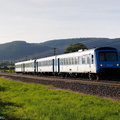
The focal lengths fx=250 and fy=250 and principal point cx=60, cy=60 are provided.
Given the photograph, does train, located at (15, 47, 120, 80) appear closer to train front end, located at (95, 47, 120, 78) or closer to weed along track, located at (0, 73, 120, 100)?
train front end, located at (95, 47, 120, 78)

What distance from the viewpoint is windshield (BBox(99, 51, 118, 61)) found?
23.3m

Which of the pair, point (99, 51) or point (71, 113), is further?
point (99, 51)

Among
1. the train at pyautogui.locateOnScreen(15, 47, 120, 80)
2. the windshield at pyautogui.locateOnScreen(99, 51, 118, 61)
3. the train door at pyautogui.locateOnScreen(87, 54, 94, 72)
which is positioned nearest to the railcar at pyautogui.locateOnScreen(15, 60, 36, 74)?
the train at pyautogui.locateOnScreen(15, 47, 120, 80)

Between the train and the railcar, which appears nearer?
the train

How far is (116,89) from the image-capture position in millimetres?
14500

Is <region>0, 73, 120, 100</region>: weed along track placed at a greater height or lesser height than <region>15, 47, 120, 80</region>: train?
lesser

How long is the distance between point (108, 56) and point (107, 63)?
0.80 metres

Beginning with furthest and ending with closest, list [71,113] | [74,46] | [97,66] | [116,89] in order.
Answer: [74,46] < [97,66] < [116,89] < [71,113]

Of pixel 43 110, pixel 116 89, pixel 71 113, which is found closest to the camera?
pixel 71 113

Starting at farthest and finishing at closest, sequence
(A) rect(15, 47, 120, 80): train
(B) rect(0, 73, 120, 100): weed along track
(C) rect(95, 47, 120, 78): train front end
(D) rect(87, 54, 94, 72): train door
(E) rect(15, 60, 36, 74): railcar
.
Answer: (E) rect(15, 60, 36, 74): railcar → (D) rect(87, 54, 94, 72): train door → (A) rect(15, 47, 120, 80): train → (C) rect(95, 47, 120, 78): train front end → (B) rect(0, 73, 120, 100): weed along track

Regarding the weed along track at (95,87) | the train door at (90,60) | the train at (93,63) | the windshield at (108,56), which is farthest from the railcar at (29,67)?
the weed along track at (95,87)

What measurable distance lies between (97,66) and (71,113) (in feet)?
48.5

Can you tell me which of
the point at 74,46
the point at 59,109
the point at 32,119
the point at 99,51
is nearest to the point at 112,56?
the point at 99,51

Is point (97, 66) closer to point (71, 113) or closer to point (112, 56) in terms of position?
point (112, 56)
